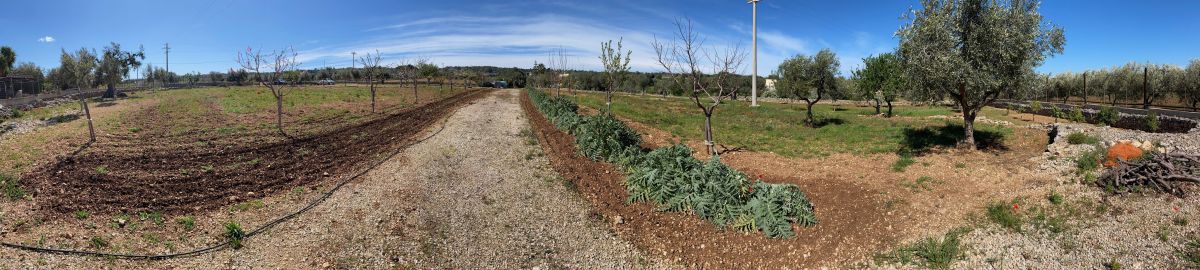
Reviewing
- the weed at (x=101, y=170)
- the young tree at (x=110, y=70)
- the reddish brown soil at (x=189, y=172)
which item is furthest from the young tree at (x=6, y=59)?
the weed at (x=101, y=170)

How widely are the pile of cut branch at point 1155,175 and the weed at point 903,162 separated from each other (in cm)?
377

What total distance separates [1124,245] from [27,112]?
46489 mm

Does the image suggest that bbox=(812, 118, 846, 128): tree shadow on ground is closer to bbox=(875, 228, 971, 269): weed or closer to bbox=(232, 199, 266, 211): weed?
bbox=(875, 228, 971, 269): weed

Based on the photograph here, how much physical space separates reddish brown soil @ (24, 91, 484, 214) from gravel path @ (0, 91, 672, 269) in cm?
219

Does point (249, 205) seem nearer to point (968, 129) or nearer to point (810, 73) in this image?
→ point (968, 129)

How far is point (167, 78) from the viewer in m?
96.4

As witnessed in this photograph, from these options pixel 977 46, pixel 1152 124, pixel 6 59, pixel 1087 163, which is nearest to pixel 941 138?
pixel 977 46

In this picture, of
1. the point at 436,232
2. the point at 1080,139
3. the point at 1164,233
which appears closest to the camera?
the point at 1164,233

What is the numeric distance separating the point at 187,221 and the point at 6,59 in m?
90.1

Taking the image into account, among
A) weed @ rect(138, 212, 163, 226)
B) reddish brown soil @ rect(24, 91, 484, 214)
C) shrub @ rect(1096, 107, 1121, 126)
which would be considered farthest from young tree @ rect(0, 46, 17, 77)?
shrub @ rect(1096, 107, 1121, 126)

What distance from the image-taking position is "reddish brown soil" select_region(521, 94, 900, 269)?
26.2ft

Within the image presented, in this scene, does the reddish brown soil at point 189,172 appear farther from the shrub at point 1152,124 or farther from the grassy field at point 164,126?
the shrub at point 1152,124

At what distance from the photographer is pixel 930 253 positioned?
25.2 ft

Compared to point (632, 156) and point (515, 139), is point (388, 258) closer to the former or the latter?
point (632, 156)
